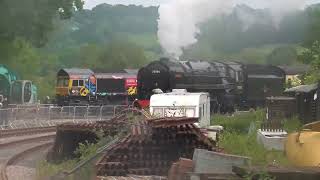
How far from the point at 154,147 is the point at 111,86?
121ft

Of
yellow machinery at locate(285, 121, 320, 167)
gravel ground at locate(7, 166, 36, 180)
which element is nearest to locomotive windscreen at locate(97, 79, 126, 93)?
gravel ground at locate(7, 166, 36, 180)

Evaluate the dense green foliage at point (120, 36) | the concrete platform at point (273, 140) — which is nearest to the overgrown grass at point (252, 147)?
the concrete platform at point (273, 140)

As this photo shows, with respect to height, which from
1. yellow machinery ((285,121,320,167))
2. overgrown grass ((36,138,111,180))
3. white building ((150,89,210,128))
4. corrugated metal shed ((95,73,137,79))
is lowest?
overgrown grass ((36,138,111,180))

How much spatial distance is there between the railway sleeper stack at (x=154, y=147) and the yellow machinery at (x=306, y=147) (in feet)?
6.12

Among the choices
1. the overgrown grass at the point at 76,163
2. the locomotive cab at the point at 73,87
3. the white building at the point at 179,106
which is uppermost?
the locomotive cab at the point at 73,87

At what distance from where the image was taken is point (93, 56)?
279 feet

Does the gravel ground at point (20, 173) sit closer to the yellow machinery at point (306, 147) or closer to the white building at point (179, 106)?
the white building at point (179, 106)

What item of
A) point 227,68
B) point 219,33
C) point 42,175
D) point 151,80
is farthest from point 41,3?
point 42,175

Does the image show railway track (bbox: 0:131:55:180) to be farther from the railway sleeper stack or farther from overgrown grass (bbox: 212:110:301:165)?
overgrown grass (bbox: 212:110:301:165)

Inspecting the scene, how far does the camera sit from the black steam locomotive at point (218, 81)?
3050cm

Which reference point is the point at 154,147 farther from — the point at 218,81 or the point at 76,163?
the point at 218,81

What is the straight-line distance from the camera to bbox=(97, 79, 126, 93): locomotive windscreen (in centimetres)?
4691

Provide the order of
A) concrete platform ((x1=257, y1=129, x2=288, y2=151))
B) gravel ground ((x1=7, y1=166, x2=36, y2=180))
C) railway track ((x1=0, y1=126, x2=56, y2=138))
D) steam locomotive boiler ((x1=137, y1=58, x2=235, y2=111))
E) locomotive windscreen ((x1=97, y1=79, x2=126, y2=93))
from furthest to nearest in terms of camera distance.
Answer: locomotive windscreen ((x1=97, y1=79, x2=126, y2=93)) → steam locomotive boiler ((x1=137, y1=58, x2=235, y2=111)) → railway track ((x1=0, y1=126, x2=56, y2=138)) → concrete platform ((x1=257, y1=129, x2=288, y2=151)) → gravel ground ((x1=7, y1=166, x2=36, y2=180))

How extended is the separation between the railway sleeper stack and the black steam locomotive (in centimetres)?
1771
